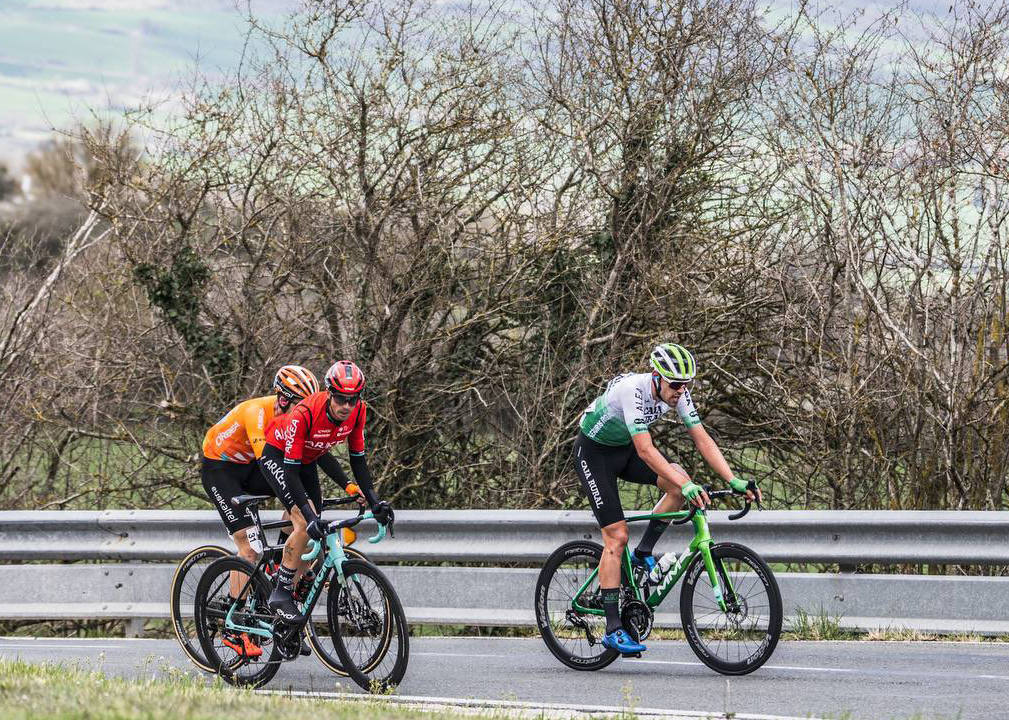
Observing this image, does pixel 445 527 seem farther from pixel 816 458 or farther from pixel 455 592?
pixel 816 458

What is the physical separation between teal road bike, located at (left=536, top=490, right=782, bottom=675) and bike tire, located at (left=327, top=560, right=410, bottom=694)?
1271mm

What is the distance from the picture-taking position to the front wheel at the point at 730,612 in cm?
712

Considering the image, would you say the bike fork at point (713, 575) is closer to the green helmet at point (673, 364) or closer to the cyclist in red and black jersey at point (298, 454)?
the green helmet at point (673, 364)

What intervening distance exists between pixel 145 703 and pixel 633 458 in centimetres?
359

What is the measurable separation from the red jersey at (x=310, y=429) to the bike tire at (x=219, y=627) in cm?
82

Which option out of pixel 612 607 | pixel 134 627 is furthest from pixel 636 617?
pixel 134 627

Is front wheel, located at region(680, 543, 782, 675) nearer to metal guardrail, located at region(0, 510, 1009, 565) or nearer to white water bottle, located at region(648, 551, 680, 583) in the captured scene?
white water bottle, located at region(648, 551, 680, 583)

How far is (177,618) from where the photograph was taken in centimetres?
802

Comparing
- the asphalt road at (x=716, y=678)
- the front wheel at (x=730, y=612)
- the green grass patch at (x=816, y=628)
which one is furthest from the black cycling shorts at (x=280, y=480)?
the green grass patch at (x=816, y=628)

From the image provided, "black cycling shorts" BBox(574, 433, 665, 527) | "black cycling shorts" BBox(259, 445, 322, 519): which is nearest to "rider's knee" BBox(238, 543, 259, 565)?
"black cycling shorts" BBox(259, 445, 322, 519)

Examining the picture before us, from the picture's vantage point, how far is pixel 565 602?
790cm

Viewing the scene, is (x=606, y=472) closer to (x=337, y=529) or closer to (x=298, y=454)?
(x=337, y=529)

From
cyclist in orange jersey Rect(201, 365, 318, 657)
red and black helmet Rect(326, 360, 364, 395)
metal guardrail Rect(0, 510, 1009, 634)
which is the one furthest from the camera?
metal guardrail Rect(0, 510, 1009, 634)

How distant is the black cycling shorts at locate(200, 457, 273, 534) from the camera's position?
813 centimetres
